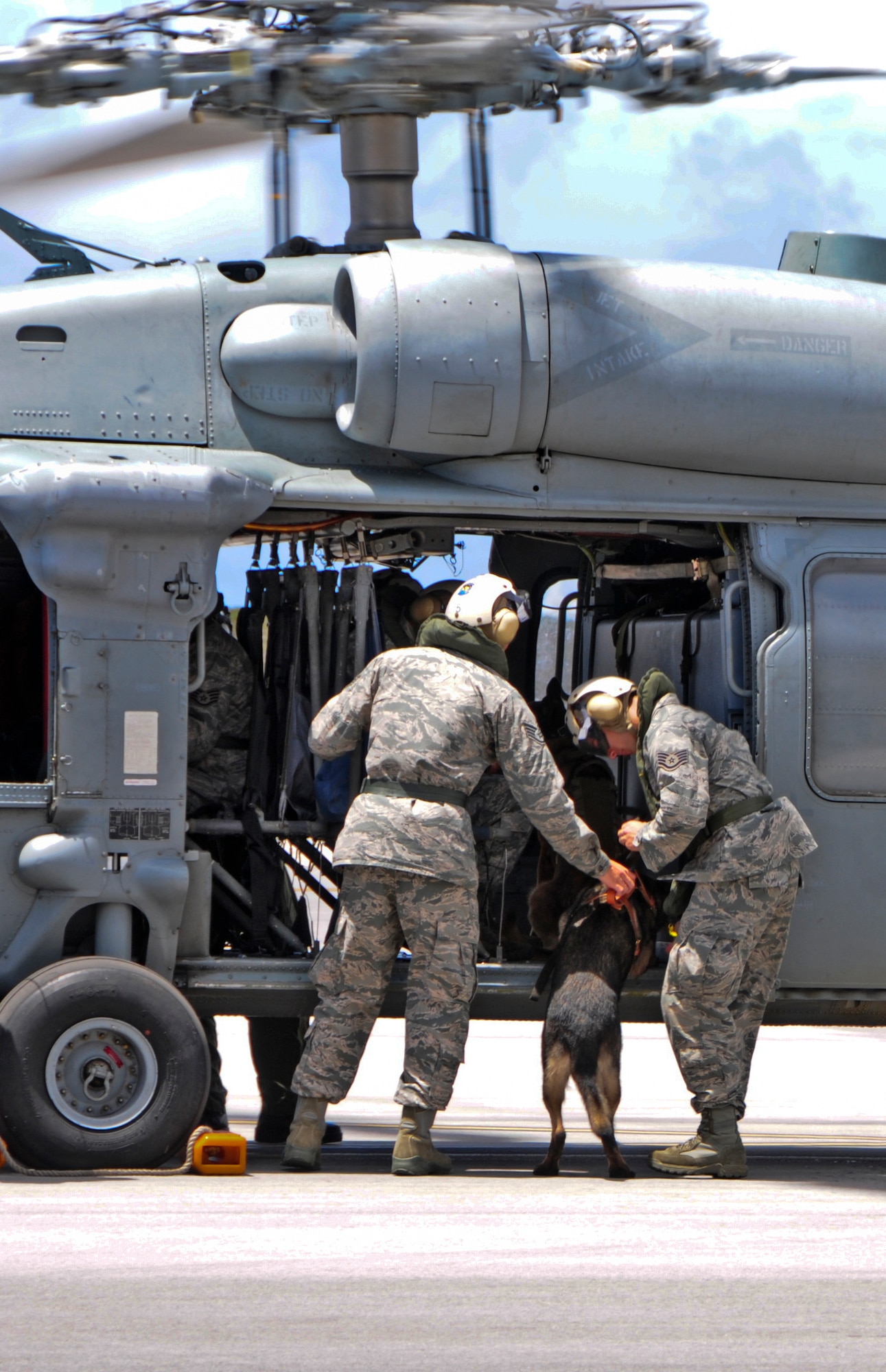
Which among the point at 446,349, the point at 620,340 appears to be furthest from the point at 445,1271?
the point at 620,340

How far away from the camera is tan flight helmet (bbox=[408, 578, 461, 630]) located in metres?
7.95

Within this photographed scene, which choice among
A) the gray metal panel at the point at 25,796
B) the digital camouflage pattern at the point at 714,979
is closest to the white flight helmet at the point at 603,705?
the digital camouflage pattern at the point at 714,979

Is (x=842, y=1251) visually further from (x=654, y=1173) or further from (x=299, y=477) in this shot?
(x=299, y=477)

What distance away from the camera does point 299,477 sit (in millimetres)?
7398

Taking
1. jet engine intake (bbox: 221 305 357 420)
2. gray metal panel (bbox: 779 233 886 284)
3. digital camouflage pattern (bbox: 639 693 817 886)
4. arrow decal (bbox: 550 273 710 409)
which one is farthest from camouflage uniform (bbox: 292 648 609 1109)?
gray metal panel (bbox: 779 233 886 284)

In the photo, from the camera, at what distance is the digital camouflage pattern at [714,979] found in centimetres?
721

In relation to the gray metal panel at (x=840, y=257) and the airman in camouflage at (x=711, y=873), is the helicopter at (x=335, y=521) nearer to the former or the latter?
the gray metal panel at (x=840, y=257)

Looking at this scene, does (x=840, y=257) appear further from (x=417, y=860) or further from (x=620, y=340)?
(x=417, y=860)

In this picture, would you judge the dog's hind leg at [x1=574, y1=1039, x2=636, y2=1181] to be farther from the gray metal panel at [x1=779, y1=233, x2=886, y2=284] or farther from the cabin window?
the gray metal panel at [x1=779, y1=233, x2=886, y2=284]

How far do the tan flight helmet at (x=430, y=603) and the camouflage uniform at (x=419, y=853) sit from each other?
794 millimetres

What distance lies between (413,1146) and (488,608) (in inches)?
80.7

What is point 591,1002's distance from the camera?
6.99 meters

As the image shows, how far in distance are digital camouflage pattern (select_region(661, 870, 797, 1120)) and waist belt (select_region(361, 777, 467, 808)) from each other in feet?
3.48

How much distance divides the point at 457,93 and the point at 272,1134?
5127 millimetres
